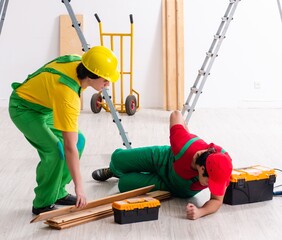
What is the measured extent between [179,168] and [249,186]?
499 mm

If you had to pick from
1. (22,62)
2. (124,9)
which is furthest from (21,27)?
(124,9)

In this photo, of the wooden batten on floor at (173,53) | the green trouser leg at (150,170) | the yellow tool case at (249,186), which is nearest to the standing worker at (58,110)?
the green trouser leg at (150,170)

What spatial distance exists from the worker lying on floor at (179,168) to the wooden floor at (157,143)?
0.09 m

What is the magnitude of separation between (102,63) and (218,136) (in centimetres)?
301

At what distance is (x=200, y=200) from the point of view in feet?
14.1

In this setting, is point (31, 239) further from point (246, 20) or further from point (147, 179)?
point (246, 20)

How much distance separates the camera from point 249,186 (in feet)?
13.7

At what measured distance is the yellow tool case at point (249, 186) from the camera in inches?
162

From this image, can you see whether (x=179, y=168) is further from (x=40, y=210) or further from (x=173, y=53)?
(x=173, y=53)

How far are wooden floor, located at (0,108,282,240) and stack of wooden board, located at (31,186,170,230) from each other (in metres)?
0.04

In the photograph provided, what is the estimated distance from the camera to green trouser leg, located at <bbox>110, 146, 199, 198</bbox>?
424 centimetres

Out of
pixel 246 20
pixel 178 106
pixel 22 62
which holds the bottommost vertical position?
pixel 178 106

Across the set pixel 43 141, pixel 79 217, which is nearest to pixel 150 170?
pixel 79 217

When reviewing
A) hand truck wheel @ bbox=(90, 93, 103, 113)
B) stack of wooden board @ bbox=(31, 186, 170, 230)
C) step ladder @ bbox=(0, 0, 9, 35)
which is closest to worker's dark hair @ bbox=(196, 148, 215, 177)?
stack of wooden board @ bbox=(31, 186, 170, 230)
